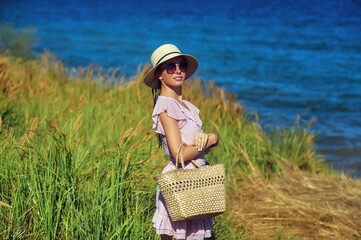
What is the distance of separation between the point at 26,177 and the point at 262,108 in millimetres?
9220

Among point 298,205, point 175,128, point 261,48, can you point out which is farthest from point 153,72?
point 261,48

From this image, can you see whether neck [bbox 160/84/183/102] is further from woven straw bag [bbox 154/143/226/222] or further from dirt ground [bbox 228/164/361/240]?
dirt ground [bbox 228/164/361/240]

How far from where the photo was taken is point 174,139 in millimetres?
2975

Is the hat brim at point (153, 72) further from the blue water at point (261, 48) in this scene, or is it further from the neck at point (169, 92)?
the blue water at point (261, 48)

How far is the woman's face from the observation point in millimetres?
3174

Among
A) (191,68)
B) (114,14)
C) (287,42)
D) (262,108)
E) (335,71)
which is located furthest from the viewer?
(114,14)

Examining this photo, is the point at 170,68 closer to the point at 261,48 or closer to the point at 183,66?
the point at 183,66

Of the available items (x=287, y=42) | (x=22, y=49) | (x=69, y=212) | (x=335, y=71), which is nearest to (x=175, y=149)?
(x=69, y=212)

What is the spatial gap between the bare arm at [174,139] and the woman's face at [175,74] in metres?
0.24

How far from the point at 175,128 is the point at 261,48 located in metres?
21.3

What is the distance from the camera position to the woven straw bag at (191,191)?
278 cm

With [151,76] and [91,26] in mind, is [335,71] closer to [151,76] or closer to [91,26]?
[151,76]

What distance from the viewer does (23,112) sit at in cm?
607

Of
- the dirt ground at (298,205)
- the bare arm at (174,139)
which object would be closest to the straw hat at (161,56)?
the bare arm at (174,139)
